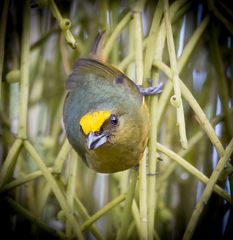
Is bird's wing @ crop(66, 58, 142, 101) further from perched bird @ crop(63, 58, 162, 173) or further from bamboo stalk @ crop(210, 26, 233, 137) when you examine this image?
bamboo stalk @ crop(210, 26, 233, 137)

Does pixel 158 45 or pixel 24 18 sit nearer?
pixel 158 45

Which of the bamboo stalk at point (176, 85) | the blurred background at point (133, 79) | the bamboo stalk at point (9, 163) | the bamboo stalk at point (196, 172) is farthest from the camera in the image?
the blurred background at point (133, 79)

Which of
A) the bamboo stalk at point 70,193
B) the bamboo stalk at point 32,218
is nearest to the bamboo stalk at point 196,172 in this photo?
the bamboo stalk at point 70,193

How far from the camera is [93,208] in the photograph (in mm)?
1917

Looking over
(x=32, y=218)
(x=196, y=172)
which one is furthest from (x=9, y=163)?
(x=196, y=172)

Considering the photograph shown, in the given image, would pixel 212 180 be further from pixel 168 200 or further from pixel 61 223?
pixel 61 223

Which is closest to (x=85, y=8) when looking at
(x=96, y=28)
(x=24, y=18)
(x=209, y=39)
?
(x=96, y=28)

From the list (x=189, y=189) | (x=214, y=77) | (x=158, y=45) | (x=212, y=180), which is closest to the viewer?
(x=212, y=180)

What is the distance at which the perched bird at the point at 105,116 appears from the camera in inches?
58.0

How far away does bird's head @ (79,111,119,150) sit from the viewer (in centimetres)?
140

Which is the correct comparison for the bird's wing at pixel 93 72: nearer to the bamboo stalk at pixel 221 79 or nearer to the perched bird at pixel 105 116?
the perched bird at pixel 105 116

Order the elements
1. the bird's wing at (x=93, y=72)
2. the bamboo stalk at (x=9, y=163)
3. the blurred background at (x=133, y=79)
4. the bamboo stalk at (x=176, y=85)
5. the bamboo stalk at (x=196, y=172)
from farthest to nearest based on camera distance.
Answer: the bird's wing at (x=93, y=72) < the blurred background at (x=133, y=79) < the bamboo stalk at (x=9, y=163) < the bamboo stalk at (x=196, y=172) < the bamboo stalk at (x=176, y=85)

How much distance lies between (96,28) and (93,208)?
685 mm

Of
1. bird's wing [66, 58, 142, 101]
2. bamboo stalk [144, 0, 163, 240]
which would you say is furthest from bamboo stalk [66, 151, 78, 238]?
bird's wing [66, 58, 142, 101]
